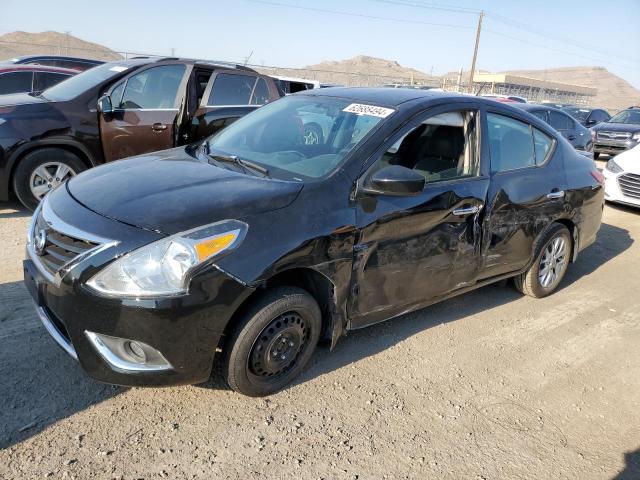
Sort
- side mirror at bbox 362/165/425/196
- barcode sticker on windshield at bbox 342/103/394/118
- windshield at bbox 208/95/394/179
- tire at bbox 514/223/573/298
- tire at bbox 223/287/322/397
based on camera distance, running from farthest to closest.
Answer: tire at bbox 514/223/573/298 < barcode sticker on windshield at bbox 342/103/394/118 < windshield at bbox 208/95/394/179 < side mirror at bbox 362/165/425/196 < tire at bbox 223/287/322/397

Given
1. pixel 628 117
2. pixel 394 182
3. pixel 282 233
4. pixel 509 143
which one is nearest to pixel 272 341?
pixel 282 233

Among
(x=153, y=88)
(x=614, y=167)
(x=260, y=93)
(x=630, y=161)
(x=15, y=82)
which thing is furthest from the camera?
(x=15, y=82)

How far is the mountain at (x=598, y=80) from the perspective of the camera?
122 metres

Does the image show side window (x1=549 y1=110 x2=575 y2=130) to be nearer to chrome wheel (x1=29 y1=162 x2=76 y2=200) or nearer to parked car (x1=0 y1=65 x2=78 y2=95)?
chrome wheel (x1=29 y1=162 x2=76 y2=200)

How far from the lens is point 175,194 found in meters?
2.77

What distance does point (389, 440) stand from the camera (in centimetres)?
273

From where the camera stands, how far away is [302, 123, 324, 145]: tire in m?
3.46

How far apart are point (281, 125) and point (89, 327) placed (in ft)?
6.53

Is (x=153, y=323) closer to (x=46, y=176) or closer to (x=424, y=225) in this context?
(x=424, y=225)

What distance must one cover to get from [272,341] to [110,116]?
437cm

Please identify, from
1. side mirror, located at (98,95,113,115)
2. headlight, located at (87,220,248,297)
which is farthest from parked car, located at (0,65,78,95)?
headlight, located at (87,220,248,297)

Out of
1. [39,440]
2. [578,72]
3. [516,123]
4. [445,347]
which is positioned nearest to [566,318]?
[445,347]

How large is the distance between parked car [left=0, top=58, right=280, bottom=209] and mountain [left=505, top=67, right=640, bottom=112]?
12592 cm

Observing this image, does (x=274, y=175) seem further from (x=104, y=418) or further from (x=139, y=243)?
(x=104, y=418)
